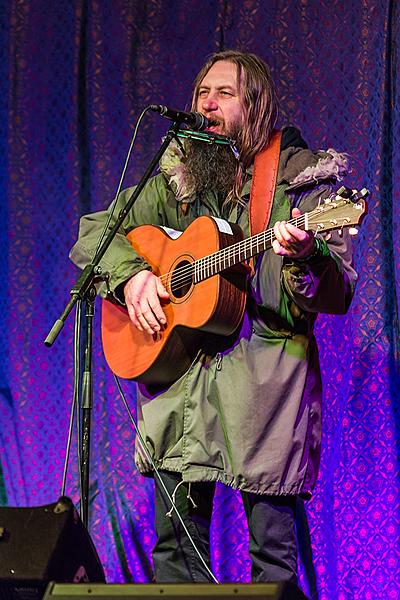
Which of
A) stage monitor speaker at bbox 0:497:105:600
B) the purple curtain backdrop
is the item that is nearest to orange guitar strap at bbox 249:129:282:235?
the purple curtain backdrop

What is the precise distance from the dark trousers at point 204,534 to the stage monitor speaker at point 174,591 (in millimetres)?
829

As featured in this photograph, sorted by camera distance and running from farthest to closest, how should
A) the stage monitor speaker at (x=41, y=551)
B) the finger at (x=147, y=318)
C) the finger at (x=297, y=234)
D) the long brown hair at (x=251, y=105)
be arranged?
the long brown hair at (x=251, y=105)
the finger at (x=147, y=318)
the finger at (x=297, y=234)
the stage monitor speaker at (x=41, y=551)

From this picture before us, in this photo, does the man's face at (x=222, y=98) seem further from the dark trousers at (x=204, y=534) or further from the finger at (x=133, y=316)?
the dark trousers at (x=204, y=534)

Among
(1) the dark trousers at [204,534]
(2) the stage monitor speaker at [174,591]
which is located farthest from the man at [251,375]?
(2) the stage monitor speaker at [174,591]

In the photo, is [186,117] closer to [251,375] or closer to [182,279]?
[182,279]

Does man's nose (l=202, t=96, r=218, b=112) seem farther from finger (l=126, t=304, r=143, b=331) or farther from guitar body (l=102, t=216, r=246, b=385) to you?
finger (l=126, t=304, r=143, b=331)

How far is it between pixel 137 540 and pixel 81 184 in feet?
4.88

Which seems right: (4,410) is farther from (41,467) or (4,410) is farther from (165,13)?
(165,13)

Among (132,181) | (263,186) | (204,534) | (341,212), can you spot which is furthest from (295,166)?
(132,181)

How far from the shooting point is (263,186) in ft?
8.51

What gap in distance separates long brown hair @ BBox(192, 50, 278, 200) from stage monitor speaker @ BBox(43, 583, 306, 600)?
1455mm

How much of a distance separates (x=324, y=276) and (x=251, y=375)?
354 mm

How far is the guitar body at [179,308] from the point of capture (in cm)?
247

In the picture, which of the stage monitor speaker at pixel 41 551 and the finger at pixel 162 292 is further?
the finger at pixel 162 292
